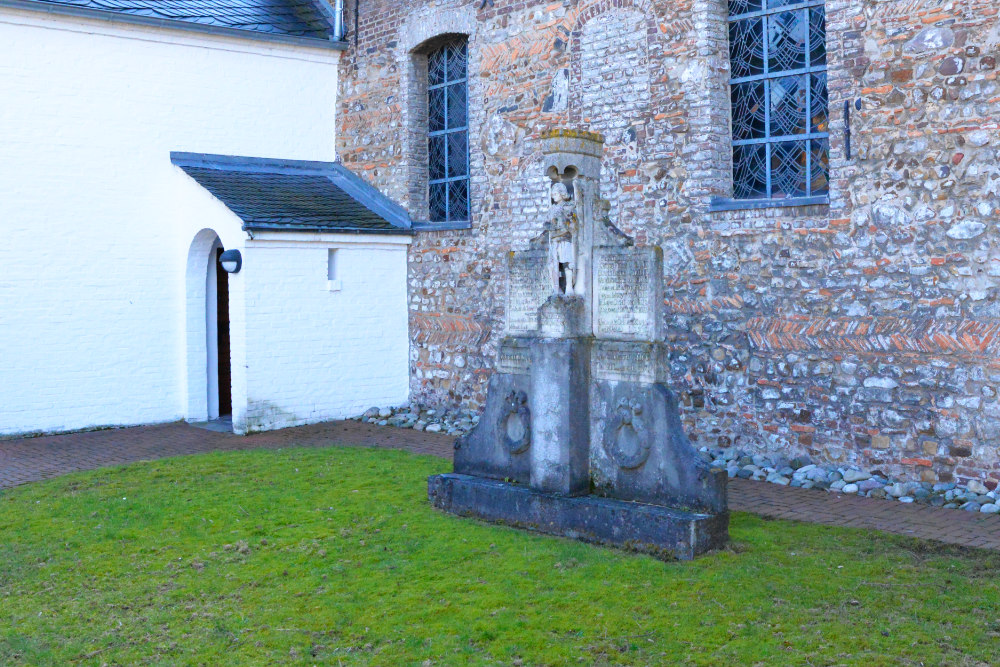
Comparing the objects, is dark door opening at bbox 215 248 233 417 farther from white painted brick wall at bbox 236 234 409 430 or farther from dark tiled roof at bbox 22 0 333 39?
dark tiled roof at bbox 22 0 333 39

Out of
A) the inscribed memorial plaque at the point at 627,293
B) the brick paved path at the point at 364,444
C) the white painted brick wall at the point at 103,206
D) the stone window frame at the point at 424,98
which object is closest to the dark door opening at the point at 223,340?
the white painted brick wall at the point at 103,206

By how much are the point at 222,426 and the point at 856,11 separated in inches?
338

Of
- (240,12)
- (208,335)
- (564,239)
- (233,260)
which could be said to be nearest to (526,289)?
(564,239)

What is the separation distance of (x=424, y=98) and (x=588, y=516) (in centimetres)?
834

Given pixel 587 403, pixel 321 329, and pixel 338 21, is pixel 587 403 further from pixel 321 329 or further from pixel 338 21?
pixel 338 21

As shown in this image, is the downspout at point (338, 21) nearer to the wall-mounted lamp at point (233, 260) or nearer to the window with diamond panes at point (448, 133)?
the window with diamond panes at point (448, 133)

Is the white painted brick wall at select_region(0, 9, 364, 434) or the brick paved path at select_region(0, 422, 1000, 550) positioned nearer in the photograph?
the brick paved path at select_region(0, 422, 1000, 550)

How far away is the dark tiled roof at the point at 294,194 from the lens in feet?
40.0

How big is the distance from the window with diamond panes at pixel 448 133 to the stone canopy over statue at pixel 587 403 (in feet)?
19.5

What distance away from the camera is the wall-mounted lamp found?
466 inches

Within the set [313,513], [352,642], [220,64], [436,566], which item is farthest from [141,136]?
[352,642]

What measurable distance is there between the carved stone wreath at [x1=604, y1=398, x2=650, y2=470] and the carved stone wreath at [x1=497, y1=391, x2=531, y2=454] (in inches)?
26.6

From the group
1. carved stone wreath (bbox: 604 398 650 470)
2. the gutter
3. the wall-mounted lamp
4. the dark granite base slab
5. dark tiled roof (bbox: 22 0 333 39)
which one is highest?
dark tiled roof (bbox: 22 0 333 39)

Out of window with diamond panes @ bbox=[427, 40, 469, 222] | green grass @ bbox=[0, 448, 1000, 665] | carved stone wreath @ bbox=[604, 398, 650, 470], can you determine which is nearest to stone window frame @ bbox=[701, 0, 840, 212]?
green grass @ bbox=[0, 448, 1000, 665]
